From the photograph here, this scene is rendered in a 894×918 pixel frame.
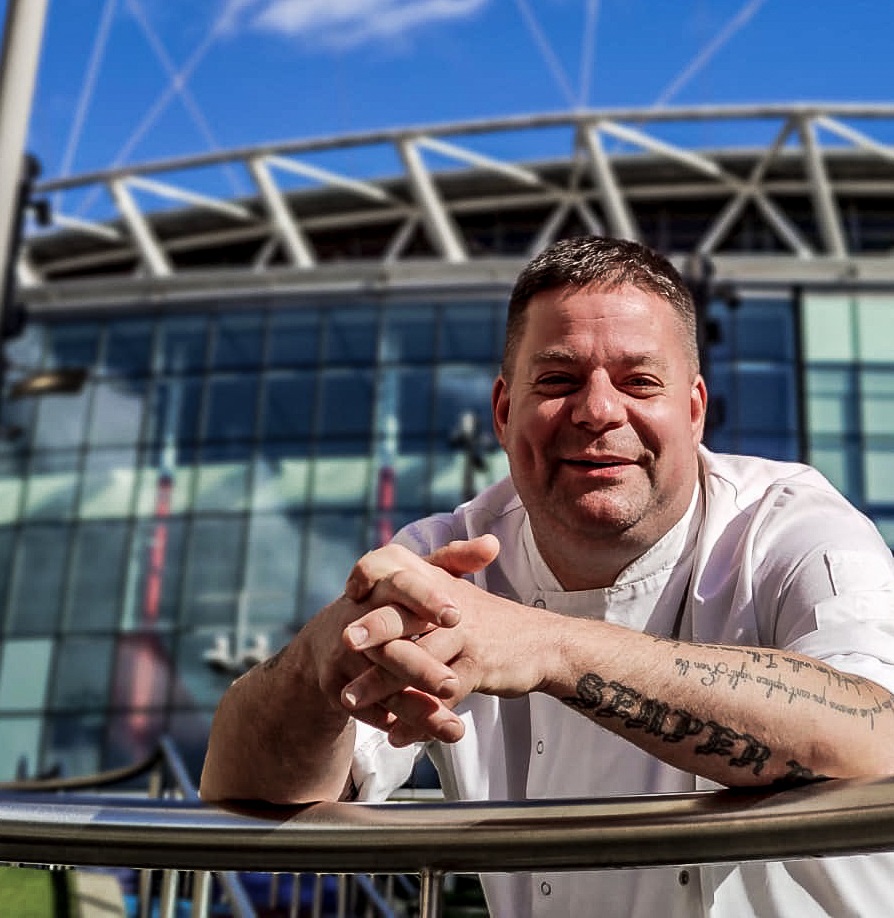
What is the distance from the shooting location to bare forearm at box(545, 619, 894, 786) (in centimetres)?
198

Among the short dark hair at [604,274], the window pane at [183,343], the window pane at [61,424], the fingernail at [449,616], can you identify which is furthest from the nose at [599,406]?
the window pane at [61,424]

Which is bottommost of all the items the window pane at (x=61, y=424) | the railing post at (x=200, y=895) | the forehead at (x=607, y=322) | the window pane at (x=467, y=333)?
the railing post at (x=200, y=895)

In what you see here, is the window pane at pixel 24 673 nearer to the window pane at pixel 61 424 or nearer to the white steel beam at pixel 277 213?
the window pane at pixel 61 424

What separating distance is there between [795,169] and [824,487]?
34.2 metres

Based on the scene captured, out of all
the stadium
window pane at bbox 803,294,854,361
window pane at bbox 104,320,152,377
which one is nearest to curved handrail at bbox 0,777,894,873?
the stadium

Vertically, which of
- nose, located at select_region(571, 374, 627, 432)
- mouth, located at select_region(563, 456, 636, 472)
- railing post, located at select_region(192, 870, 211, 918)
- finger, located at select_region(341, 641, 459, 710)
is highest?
Answer: nose, located at select_region(571, 374, 627, 432)

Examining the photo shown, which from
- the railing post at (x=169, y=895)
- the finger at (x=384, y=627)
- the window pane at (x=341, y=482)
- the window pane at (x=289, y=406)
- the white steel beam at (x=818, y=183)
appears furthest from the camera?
the white steel beam at (x=818, y=183)

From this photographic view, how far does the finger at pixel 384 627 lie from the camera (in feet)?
6.88

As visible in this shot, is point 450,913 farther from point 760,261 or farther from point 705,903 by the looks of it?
point 760,261

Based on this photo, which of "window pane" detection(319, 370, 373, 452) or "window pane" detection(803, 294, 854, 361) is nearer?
"window pane" detection(803, 294, 854, 361)

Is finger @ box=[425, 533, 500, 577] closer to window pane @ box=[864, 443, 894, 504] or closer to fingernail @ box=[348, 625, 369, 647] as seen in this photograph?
fingernail @ box=[348, 625, 369, 647]

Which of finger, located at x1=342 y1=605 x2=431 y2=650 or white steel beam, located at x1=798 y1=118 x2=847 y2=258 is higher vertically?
white steel beam, located at x1=798 y1=118 x2=847 y2=258

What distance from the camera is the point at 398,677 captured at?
2.10m

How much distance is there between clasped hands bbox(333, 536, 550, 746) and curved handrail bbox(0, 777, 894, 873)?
39cm
